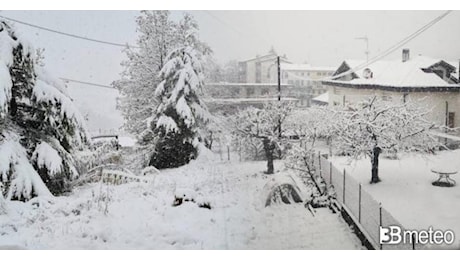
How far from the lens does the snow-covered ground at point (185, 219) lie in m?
3.44

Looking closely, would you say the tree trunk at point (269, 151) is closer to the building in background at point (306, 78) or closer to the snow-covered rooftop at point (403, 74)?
the building in background at point (306, 78)

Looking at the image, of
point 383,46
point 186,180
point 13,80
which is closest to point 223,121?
point 186,180

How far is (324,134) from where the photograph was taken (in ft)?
11.5

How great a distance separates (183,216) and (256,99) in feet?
3.38

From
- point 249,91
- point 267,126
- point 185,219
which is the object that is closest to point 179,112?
point 249,91

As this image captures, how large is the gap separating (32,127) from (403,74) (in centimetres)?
286

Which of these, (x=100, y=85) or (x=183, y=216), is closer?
(x=183, y=216)

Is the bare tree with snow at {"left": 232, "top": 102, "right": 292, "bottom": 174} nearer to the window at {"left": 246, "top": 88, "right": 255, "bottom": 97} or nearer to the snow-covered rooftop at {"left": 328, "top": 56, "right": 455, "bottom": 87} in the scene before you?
the window at {"left": 246, "top": 88, "right": 255, "bottom": 97}

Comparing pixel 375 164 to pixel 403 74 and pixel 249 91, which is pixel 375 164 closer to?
pixel 403 74

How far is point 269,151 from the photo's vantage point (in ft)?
11.6

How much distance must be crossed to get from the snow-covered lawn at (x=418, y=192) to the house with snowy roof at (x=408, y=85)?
312 mm

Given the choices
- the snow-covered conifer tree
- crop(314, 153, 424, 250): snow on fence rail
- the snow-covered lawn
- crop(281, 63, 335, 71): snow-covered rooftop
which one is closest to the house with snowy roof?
crop(281, 63, 335, 71): snow-covered rooftop

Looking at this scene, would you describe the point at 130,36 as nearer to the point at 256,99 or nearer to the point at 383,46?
the point at 256,99

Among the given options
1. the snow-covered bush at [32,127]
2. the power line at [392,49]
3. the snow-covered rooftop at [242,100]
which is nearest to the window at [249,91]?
the snow-covered rooftop at [242,100]
